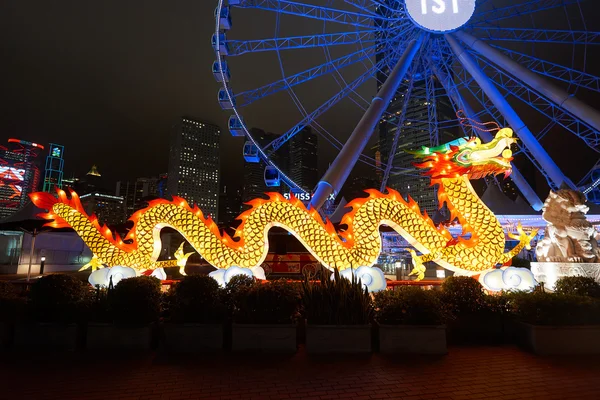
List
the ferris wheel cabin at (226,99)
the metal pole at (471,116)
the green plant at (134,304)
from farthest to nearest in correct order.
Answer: the metal pole at (471,116), the ferris wheel cabin at (226,99), the green plant at (134,304)

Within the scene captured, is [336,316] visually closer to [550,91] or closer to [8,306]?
[8,306]

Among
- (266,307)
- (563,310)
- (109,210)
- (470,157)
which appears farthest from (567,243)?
(109,210)

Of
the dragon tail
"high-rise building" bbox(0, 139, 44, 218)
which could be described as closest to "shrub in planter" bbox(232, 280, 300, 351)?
the dragon tail

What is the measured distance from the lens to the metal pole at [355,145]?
12773 millimetres

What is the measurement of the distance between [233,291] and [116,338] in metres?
1.86

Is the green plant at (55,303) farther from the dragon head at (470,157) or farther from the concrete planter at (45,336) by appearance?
the dragon head at (470,157)

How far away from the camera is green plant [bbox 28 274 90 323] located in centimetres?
568

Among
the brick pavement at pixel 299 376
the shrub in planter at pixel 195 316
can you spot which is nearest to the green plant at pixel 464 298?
the brick pavement at pixel 299 376

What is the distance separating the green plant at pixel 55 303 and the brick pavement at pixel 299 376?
633 millimetres

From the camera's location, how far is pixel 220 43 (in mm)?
15547

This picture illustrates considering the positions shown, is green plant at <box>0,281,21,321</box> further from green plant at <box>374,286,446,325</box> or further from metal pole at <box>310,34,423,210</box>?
metal pole at <box>310,34,423,210</box>

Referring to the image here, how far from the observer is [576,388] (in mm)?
4051

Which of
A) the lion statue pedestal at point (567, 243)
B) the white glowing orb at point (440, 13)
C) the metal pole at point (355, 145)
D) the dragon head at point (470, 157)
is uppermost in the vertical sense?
the white glowing orb at point (440, 13)

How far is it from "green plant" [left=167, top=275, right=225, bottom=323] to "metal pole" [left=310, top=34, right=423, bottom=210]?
6723mm
